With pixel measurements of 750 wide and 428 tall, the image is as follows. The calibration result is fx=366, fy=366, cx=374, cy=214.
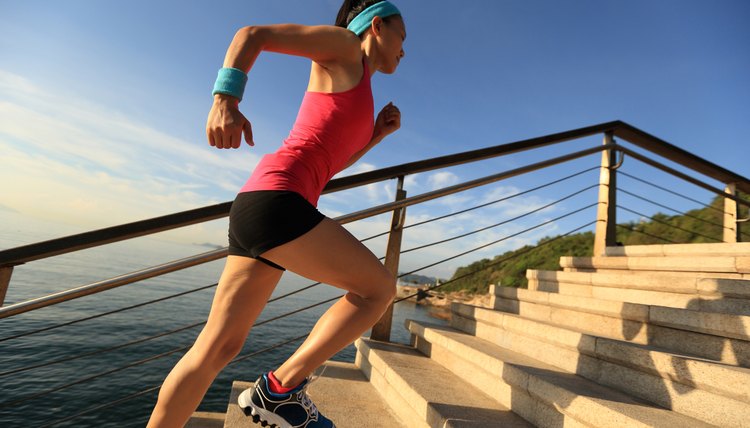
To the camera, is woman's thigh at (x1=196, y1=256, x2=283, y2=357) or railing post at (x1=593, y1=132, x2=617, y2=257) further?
railing post at (x1=593, y1=132, x2=617, y2=257)

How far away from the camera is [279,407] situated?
1062 millimetres

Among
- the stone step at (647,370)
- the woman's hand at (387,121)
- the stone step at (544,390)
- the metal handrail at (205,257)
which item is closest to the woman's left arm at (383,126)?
the woman's hand at (387,121)

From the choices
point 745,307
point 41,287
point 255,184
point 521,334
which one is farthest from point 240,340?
point 41,287

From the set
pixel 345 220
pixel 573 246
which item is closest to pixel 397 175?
pixel 345 220

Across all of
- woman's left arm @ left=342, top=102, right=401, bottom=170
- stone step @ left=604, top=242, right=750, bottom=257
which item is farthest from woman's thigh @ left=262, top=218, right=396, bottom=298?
stone step @ left=604, top=242, right=750, bottom=257

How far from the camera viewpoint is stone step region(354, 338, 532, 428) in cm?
144

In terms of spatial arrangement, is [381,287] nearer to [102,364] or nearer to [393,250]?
[393,250]

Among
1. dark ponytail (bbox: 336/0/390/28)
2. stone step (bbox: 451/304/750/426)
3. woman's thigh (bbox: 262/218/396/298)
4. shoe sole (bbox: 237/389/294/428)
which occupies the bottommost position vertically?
shoe sole (bbox: 237/389/294/428)

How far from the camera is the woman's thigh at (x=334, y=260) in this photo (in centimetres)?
93

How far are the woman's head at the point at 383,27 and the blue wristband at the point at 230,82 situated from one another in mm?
496

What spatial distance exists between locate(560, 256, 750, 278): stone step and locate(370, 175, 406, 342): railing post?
1.82 meters

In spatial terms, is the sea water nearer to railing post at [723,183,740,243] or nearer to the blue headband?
the blue headband

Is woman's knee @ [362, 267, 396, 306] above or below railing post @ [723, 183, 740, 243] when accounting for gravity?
below

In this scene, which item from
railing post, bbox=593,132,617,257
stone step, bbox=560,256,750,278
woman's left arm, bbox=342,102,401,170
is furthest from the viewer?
railing post, bbox=593,132,617,257
